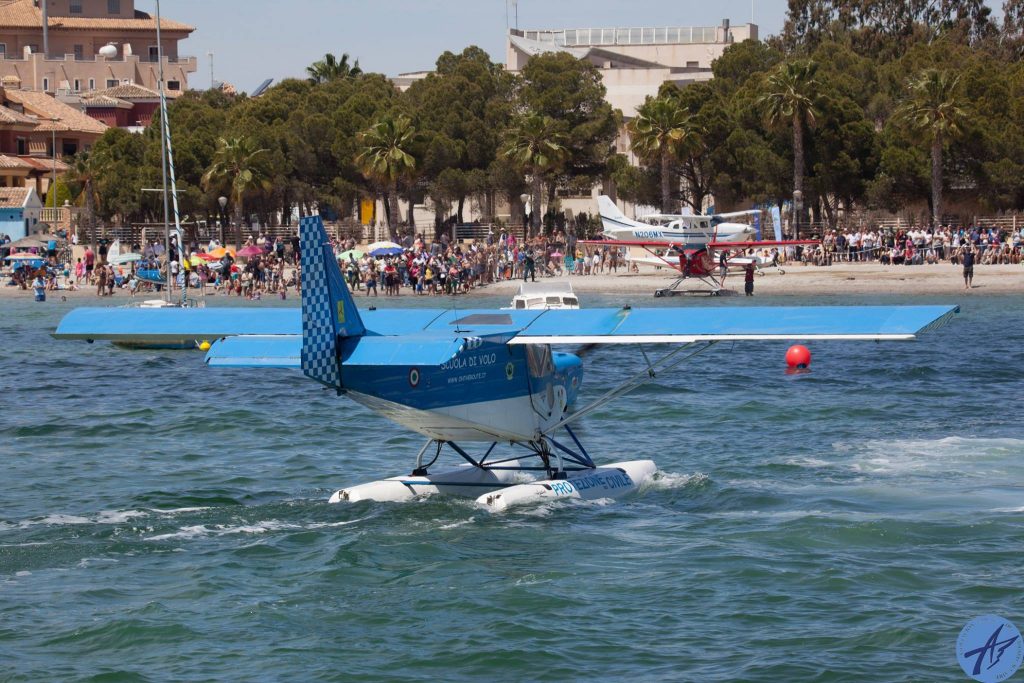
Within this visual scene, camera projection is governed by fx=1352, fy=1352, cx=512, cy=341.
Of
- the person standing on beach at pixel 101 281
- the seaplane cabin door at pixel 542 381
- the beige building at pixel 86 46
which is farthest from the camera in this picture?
the beige building at pixel 86 46

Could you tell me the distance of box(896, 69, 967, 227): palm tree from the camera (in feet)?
196

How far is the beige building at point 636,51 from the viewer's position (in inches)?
3260

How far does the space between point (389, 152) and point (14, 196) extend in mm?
27474

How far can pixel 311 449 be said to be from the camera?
22672mm

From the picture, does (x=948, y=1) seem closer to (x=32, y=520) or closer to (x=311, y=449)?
(x=311, y=449)

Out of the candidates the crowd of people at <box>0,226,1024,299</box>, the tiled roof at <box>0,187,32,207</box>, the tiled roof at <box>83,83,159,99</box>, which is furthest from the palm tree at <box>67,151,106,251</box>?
the tiled roof at <box>83,83,159,99</box>

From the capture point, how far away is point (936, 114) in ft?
196

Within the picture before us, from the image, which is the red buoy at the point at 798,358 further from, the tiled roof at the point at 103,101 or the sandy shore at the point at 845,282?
the tiled roof at the point at 103,101

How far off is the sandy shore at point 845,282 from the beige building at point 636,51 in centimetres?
2440

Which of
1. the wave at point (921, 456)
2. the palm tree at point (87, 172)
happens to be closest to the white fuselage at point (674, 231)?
the wave at point (921, 456)

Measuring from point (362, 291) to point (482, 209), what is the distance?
18.2 m

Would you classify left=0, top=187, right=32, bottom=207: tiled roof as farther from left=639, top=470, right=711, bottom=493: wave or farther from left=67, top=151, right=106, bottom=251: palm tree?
left=639, top=470, right=711, bottom=493: wave

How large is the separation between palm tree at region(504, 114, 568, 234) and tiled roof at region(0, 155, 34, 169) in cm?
3676

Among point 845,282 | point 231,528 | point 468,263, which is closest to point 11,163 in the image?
point 468,263
